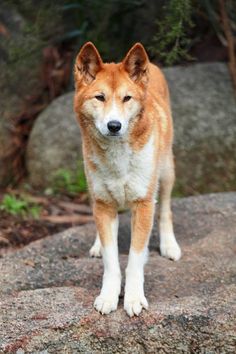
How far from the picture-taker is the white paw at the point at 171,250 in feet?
17.4

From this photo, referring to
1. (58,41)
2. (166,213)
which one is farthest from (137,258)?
(58,41)

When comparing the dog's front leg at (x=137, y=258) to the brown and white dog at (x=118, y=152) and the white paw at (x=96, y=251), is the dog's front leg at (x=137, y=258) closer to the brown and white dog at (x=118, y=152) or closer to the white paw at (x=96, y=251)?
the brown and white dog at (x=118, y=152)

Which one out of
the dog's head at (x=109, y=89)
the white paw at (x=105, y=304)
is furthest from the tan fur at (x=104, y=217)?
the dog's head at (x=109, y=89)

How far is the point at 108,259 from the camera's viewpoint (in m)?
4.52

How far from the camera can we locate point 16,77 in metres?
8.45

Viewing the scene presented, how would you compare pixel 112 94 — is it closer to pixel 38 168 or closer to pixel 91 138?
pixel 91 138

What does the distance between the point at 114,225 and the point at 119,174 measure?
1.26 feet

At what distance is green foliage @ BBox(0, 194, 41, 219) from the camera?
287 inches

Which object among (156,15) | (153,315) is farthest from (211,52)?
(153,315)

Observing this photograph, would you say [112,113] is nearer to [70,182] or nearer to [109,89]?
[109,89]

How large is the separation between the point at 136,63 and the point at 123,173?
2.39 feet

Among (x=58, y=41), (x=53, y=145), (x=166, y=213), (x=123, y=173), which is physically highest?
(x=123, y=173)

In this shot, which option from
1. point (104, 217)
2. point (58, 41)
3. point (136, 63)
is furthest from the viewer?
point (58, 41)

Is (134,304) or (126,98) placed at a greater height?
(126,98)
